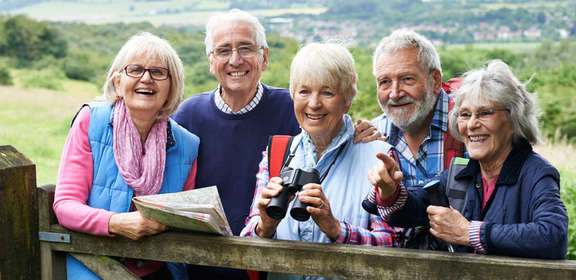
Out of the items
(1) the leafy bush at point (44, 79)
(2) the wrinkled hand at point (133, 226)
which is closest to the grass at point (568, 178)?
(2) the wrinkled hand at point (133, 226)

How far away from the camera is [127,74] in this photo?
3.02 meters

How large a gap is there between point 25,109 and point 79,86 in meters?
6.25

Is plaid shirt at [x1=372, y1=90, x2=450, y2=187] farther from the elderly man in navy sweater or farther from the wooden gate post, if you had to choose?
the wooden gate post

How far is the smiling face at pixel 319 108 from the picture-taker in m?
2.71

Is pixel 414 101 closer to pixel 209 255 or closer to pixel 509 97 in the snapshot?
pixel 509 97

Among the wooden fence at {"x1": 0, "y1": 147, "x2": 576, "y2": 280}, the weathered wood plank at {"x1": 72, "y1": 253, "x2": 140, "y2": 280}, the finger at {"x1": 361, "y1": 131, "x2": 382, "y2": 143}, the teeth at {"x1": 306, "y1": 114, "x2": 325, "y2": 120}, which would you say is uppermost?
the teeth at {"x1": 306, "y1": 114, "x2": 325, "y2": 120}

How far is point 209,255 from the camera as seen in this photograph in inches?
101

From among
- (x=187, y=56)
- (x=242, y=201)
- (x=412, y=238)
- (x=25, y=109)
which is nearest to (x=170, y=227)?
(x=242, y=201)

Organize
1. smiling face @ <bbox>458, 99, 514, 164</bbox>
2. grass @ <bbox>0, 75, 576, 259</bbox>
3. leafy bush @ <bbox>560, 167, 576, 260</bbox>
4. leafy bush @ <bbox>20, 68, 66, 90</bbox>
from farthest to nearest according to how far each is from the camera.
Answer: leafy bush @ <bbox>20, 68, 66, 90</bbox>
grass @ <bbox>0, 75, 576, 259</bbox>
leafy bush @ <bbox>560, 167, 576, 260</bbox>
smiling face @ <bbox>458, 99, 514, 164</bbox>

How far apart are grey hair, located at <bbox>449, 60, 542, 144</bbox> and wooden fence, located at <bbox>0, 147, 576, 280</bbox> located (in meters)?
0.62

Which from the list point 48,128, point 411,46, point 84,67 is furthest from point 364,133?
point 84,67

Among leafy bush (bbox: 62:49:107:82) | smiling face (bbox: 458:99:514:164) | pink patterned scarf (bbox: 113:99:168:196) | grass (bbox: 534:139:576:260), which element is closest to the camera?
smiling face (bbox: 458:99:514:164)

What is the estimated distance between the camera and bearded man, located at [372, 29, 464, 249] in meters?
3.28

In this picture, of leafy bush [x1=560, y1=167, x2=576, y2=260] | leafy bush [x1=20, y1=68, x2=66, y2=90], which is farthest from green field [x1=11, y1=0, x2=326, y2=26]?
leafy bush [x1=560, y1=167, x2=576, y2=260]
